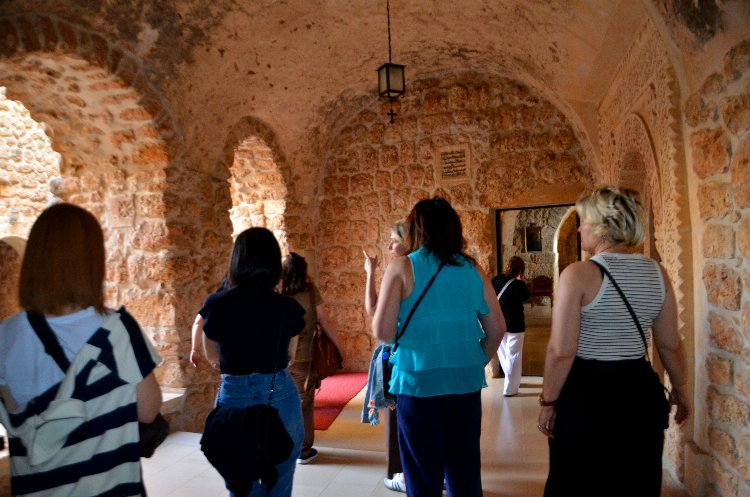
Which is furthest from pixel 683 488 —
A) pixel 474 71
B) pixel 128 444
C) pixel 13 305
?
pixel 13 305

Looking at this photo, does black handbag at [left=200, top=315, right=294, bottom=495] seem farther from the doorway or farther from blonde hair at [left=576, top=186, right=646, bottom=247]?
the doorway

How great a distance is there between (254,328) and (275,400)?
300 mm

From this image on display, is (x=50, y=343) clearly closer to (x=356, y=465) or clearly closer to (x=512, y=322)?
(x=356, y=465)

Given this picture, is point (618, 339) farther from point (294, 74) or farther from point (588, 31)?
point (294, 74)

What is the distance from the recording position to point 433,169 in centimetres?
645

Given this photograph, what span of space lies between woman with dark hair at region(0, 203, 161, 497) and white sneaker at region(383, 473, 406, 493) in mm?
1821

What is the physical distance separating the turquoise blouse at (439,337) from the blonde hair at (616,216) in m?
0.50

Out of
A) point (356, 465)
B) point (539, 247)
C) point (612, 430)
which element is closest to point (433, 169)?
point (356, 465)

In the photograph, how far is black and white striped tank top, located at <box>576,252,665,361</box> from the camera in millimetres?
1822

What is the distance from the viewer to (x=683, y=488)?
109 inches

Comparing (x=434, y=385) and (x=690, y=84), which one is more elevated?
(x=690, y=84)

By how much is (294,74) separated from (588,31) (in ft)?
8.83

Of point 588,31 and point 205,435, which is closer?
point 205,435

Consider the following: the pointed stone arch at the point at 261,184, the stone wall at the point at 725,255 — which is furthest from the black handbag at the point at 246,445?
the pointed stone arch at the point at 261,184
